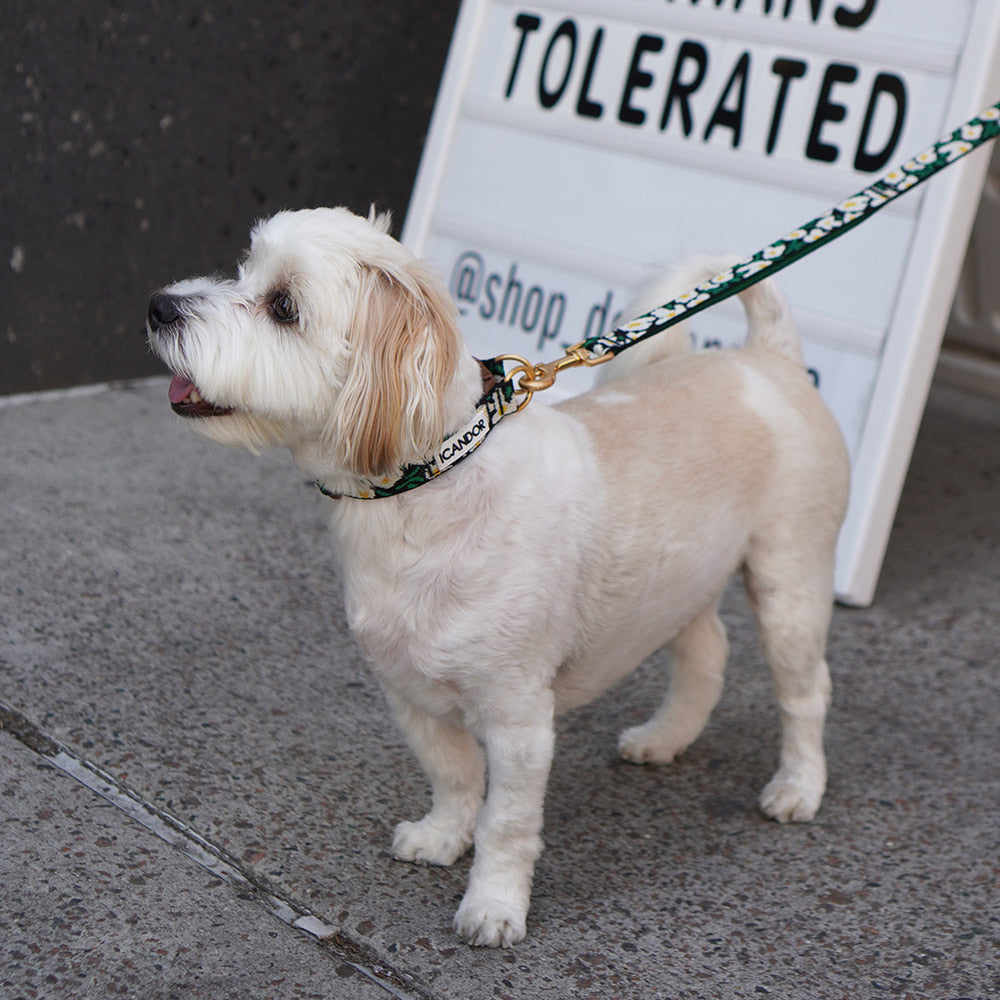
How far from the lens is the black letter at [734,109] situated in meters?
4.48

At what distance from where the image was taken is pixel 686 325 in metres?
3.27

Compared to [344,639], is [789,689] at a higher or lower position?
higher

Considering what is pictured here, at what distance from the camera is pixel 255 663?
Answer: 352 cm

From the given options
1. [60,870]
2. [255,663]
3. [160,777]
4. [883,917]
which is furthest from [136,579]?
[883,917]

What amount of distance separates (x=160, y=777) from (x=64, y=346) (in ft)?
9.22

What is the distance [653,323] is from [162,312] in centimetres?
101

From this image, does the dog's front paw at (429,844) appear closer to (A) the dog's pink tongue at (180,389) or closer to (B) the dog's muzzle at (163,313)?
(A) the dog's pink tongue at (180,389)

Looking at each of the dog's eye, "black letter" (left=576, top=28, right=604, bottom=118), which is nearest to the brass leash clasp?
the dog's eye

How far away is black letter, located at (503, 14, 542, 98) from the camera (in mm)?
4961

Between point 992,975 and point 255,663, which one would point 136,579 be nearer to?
point 255,663

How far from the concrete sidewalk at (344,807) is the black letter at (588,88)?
6.18 ft

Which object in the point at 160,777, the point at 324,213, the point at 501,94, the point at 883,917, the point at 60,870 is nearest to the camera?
the point at 324,213

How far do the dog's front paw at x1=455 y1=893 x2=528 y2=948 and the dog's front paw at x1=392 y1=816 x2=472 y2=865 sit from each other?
251mm

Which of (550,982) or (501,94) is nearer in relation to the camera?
(550,982)
